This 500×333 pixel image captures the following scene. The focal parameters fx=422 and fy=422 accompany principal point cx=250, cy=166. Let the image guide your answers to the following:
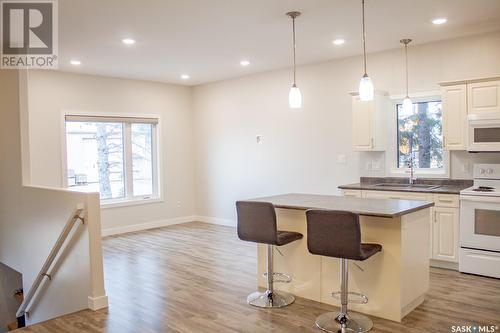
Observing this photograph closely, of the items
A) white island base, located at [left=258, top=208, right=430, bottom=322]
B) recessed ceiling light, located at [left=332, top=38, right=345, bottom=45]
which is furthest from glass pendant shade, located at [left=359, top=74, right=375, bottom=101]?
recessed ceiling light, located at [left=332, top=38, right=345, bottom=45]

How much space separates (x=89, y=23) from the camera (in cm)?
432

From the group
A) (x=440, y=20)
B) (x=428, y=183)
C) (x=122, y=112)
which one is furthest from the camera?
(x=122, y=112)

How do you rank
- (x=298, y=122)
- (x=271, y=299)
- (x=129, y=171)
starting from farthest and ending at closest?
(x=129, y=171) < (x=298, y=122) < (x=271, y=299)

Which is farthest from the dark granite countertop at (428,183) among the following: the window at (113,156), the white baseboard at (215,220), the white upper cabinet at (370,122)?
the window at (113,156)

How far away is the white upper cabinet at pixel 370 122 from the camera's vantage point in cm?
557

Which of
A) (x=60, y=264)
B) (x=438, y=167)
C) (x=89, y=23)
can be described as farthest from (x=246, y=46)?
(x=60, y=264)

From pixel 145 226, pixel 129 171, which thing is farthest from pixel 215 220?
pixel 129 171

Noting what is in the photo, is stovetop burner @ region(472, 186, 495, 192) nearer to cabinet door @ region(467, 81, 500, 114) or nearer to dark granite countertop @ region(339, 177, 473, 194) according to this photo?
dark granite countertop @ region(339, 177, 473, 194)

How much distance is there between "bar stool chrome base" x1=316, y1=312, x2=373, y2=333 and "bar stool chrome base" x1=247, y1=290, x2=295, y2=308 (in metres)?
0.43

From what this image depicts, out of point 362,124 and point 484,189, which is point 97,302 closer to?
point 362,124

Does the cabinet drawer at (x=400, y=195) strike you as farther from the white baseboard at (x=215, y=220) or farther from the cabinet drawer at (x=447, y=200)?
the white baseboard at (x=215, y=220)

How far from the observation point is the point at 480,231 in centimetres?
444

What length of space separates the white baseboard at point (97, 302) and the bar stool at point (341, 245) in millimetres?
1991

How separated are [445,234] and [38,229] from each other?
4.85m
